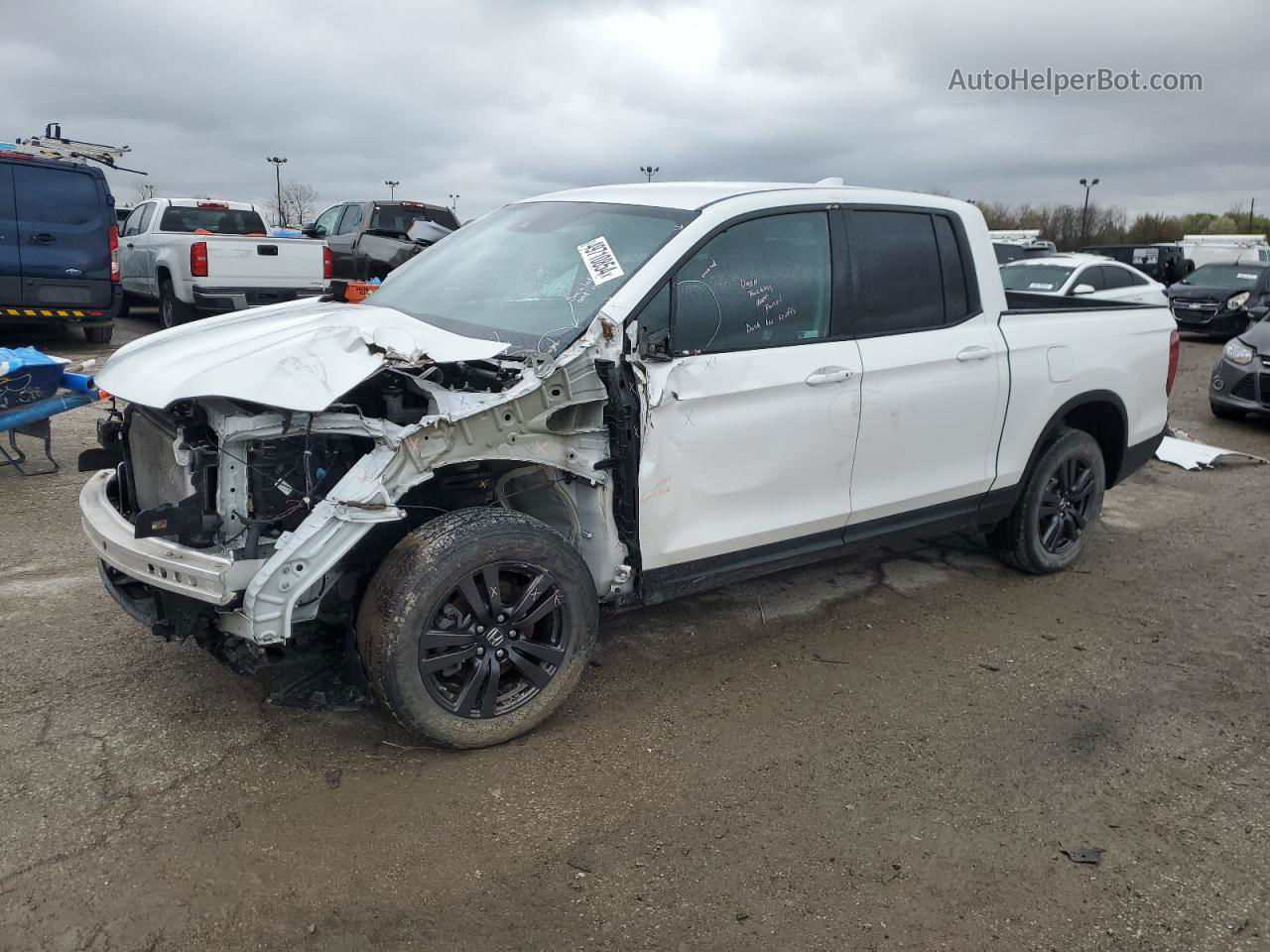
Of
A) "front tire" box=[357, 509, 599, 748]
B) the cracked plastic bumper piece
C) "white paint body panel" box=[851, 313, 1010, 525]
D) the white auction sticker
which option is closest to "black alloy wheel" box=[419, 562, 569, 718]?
"front tire" box=[357, 509, 599, 748]

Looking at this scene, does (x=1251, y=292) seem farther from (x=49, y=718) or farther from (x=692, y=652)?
(x=49, y=718)

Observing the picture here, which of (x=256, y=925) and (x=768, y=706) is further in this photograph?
(x=768, y=706)

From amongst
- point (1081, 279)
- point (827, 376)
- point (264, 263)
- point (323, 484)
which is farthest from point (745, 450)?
point (1081, 279)

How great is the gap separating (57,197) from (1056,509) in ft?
35.8

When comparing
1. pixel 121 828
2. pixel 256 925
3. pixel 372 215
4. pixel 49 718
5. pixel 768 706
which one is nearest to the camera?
pixel 256 925

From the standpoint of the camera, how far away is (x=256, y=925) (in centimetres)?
264

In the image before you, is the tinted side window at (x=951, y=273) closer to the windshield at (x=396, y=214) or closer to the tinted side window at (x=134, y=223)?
the windshield at (x=396, y=214)

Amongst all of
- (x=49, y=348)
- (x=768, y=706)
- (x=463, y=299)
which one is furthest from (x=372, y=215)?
(x=768, y=706)

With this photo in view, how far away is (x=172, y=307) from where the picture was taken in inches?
535

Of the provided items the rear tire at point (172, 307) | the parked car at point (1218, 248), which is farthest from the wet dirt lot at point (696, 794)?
the parked car at point (1218, 248)

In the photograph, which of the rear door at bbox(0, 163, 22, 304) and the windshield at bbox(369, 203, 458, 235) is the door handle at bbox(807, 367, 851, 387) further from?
the windshield at bbox(369, 203, 458, 235)

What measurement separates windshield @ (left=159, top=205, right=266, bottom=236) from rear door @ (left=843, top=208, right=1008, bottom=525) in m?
12.5

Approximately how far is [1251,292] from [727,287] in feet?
51.0

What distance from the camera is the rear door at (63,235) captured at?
1089cm
